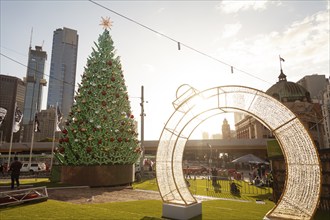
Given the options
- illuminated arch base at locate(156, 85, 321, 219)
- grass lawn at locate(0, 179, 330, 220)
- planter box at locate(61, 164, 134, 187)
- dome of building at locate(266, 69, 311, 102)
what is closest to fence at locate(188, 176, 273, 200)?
planter box at locate(61, 164, 134, 187)

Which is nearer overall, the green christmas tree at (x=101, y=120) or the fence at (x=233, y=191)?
the fence at (x=233, y=191)

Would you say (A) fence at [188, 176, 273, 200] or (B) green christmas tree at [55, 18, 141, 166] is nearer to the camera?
(A) fence at [188, 176, 273, 200]

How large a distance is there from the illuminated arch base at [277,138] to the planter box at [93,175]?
33.1ft

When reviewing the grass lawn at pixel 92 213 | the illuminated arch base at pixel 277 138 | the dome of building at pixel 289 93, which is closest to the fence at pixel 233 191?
the grass lawn at pixel 92 213

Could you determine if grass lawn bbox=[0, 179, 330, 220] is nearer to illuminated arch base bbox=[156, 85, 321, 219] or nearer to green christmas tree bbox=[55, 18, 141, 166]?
illuminated arch base bbox=[156, 85, 321, 219]

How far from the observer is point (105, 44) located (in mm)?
20797

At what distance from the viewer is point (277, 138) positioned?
7.43 metres

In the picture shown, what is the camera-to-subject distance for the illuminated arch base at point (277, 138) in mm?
6723

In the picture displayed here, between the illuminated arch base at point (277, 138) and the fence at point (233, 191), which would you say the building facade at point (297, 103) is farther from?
the illuminated arch base at point (277, 138)

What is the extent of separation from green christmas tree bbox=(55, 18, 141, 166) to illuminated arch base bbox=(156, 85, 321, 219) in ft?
33.3

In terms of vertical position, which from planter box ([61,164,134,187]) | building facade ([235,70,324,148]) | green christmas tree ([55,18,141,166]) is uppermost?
building facade ([235,70,324,148])

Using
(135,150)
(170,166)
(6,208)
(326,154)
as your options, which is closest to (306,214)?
(170,166)

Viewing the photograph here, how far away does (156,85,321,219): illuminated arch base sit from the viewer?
22.1ft

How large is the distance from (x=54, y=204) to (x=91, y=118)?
29.4ft
